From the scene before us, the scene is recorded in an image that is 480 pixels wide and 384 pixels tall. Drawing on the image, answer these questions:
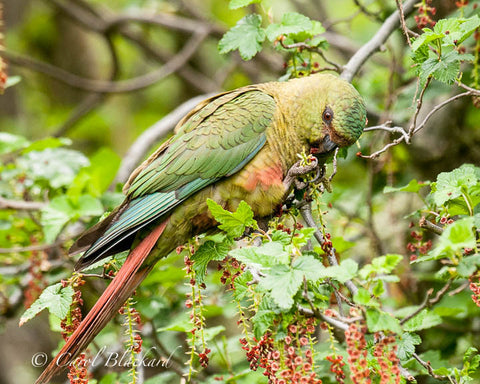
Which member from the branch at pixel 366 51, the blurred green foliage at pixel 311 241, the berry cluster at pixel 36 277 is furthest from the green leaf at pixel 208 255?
the berry cluster at pixel 36 277

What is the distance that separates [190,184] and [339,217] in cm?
160

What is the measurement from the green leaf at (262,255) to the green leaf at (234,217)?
0.23 metres

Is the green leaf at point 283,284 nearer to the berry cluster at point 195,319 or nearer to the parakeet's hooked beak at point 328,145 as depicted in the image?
the berry cluster at point 195,319

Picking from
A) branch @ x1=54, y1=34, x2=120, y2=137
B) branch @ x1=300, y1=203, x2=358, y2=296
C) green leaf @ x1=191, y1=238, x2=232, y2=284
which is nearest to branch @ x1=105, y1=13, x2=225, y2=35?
branch @ x1=54, y1=34, x2=120, y2=137

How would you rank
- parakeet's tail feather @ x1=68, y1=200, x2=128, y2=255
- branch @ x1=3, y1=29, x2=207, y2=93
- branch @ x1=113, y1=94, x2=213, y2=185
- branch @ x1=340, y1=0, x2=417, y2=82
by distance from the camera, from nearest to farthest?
1. parakeet's tail feather @ x1=68, y1=200, x2=128, y2=255
2. branch @ x1=340, y1=0, x2=417, y2=82
3. branch @ x1=113, y1=94, x2=213, y2=185
4. branch @ x1=3, y1=29, x2=207, y2=93

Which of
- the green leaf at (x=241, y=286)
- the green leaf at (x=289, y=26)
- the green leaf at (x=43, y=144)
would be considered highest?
the green leaf at (x=289, y=26)

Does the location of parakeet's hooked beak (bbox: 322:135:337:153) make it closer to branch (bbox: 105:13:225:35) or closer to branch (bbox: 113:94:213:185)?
branch (bbox: 113:94:213:185)

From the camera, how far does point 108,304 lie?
8.09ft

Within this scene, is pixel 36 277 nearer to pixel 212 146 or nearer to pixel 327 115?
pixel 212 146

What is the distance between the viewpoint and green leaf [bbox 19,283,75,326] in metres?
2.14

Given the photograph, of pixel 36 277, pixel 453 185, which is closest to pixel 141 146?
pixel 36 277

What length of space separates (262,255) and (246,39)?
1.34 meters

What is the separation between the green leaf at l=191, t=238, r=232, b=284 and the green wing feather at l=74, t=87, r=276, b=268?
506 mm

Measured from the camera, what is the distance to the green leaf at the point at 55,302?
2.14 metres
